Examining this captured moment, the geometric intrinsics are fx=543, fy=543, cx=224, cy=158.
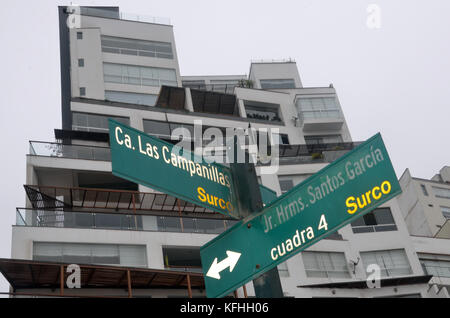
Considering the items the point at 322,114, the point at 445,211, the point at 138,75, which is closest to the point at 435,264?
the point at 322,114

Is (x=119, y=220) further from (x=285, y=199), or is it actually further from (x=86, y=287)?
(x=285, y=199)

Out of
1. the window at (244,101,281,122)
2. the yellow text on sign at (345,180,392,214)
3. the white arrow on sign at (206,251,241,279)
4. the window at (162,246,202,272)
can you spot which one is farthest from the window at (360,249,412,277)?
the yellow text on sign at (345,180,392,214)

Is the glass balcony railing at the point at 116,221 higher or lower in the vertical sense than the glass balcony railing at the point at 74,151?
lower

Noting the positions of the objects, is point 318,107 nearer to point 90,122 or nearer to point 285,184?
point 285,184

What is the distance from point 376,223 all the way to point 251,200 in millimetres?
31695

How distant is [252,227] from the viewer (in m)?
5.66

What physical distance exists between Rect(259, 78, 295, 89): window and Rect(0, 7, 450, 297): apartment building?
248 cm

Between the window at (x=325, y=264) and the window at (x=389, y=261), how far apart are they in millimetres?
1628

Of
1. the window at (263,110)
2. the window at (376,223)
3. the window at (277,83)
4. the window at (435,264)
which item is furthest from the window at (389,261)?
the window at (277,83)

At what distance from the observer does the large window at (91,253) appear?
88.8 feet

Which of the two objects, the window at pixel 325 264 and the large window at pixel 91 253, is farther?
the window at pixel 325 264

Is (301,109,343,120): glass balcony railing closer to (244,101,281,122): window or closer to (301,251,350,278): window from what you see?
(244,101,281,122): window

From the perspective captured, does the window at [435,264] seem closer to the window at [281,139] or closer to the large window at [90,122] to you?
the window at [281,139]
